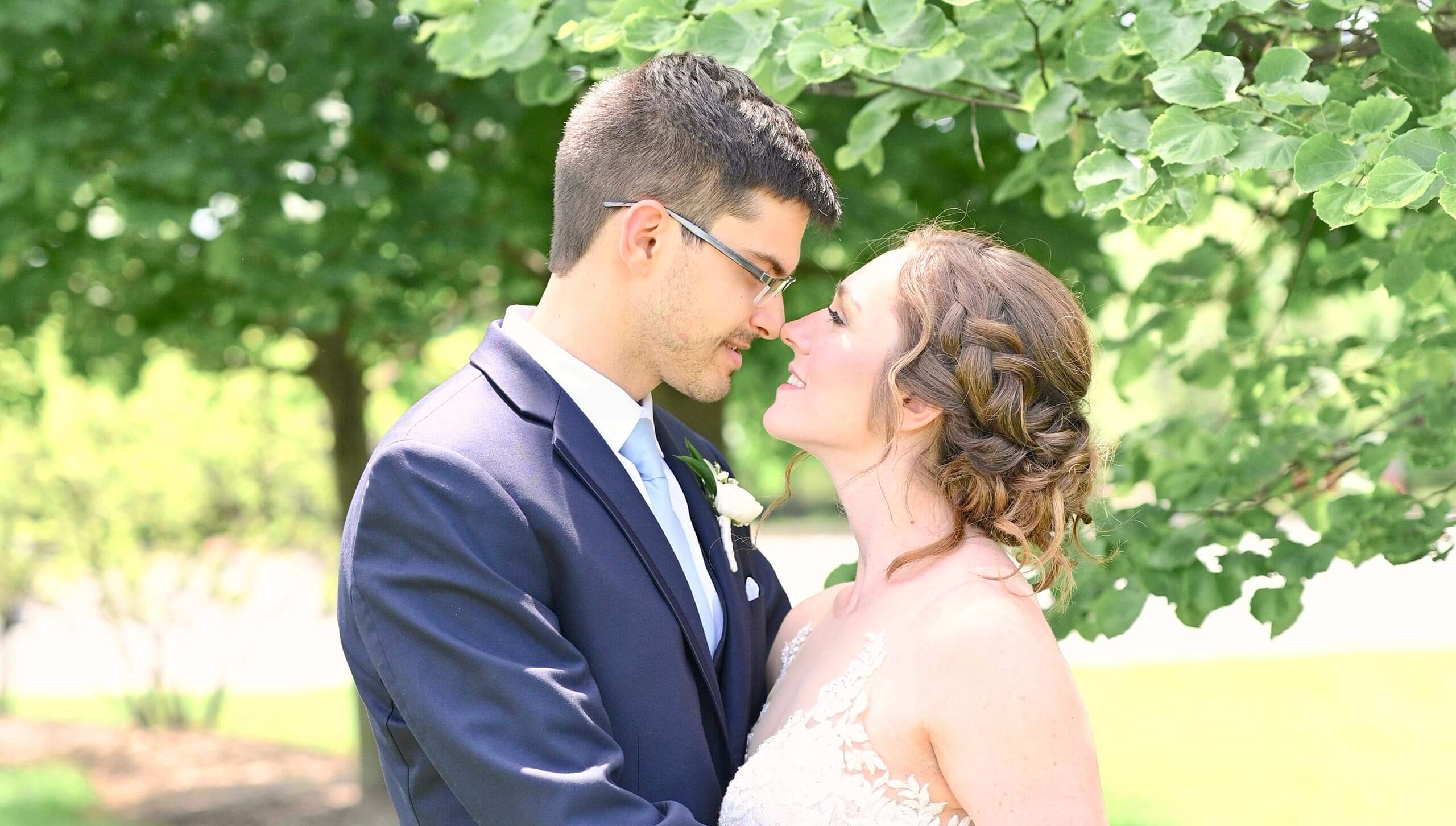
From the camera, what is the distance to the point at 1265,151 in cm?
227

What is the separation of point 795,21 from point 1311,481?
6.00 ft

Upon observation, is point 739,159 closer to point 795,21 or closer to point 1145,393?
point 795,21

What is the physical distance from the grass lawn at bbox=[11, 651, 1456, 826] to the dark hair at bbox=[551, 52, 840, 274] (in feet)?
22.1

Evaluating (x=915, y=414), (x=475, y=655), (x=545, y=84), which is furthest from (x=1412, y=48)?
(x=545, y=84)

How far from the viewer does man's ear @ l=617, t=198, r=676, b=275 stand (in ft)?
8.15

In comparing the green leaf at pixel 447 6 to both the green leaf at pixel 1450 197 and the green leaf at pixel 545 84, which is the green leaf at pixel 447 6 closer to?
the green leaf at pixel 545 84

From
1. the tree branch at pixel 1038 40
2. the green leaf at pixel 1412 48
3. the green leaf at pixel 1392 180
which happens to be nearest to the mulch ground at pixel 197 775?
the tree branch at pixel 1038 40

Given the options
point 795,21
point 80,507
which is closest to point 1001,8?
point 795,21

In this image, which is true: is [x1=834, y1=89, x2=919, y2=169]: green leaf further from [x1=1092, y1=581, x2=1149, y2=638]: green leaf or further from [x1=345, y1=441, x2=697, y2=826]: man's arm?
[x1=345, y1=441, x2=697, y2=826]: man's arm

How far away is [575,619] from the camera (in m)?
2.19

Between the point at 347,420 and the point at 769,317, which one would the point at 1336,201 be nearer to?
the point at 769,317

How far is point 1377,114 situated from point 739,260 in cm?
113

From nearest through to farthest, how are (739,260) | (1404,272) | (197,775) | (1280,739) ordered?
1. (739,260)
2. (1404,272)
3. (1280,739)
4. (197,775)

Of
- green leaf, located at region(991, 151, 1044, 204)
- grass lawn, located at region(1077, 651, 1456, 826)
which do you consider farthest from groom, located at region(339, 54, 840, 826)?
grass lawn, located at region(1077, 651, 1456, 826)
